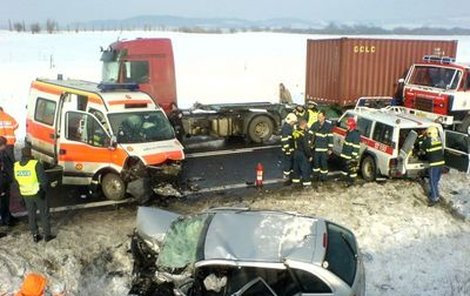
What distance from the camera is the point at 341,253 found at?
654 cm

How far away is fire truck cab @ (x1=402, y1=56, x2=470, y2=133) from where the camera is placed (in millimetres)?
17250

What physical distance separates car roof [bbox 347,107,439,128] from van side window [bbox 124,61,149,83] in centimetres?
672

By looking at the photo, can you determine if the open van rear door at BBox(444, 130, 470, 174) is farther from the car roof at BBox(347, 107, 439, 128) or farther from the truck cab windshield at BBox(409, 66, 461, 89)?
the truck cab windshield at BBox(409, 66, 461, 89)

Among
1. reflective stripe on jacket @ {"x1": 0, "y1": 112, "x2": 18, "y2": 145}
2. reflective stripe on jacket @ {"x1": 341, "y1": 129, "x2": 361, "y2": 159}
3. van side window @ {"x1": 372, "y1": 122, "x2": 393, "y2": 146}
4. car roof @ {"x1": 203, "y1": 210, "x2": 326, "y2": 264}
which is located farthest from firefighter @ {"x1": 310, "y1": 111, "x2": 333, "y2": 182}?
reflective stripe on jacket @ {"x1": 0, "y1": 112, "x2": 18, "y2": 145}

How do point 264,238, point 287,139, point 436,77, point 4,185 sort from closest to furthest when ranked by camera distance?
point 264,238 < point 4,185 < point 287,139 < point 436,77

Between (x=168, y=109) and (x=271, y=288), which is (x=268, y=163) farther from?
(x=271, y=288)

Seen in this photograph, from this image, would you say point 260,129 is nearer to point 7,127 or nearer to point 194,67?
point 7,127

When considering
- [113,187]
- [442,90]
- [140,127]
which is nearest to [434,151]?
[140,127]

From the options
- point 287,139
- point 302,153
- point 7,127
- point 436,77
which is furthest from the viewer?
point 436,77

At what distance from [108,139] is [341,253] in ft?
21.0

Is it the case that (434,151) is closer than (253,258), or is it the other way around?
(253,258)

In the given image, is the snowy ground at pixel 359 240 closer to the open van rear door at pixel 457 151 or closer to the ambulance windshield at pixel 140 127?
the open van rear door at pixel 457 151

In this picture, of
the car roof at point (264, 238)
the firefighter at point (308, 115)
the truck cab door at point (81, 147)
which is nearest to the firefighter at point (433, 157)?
the firefighter at point (308, 115)

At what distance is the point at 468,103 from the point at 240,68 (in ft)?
87.5
